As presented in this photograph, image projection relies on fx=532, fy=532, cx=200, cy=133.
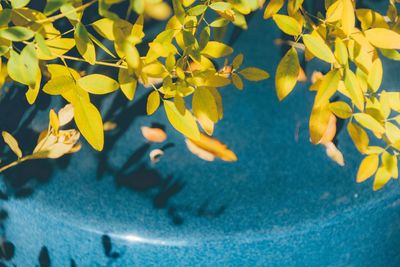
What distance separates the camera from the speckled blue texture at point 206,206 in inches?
61.6

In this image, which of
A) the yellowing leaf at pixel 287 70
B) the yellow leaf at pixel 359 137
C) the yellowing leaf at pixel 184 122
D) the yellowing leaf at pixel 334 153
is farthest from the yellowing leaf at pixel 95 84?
the yellowing leaf at pixel 334 153

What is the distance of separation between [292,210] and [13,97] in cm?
114

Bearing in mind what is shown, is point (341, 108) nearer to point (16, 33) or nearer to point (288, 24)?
point (288, 24)

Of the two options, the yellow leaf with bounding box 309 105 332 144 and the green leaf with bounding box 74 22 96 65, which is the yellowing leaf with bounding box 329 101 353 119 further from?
the green leaf with bounding box 74 22 96 65

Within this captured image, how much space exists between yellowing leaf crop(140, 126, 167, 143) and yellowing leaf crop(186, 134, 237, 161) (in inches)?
3.8

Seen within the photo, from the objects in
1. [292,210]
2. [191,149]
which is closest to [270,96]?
[191,149]

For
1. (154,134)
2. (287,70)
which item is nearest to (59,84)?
(287,70)

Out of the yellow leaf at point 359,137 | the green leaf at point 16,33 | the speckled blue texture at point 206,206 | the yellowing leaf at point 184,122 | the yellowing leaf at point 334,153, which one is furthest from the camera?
the yellowing leaf at point 334,153

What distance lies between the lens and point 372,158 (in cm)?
130

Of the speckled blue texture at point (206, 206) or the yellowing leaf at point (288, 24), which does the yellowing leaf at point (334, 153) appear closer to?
the speckled blue texture at point (206, 206)

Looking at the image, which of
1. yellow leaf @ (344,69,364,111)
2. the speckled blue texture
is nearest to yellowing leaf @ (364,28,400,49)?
yellow leaf @ (344,69,364,111)

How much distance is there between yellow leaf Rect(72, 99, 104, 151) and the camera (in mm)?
1039

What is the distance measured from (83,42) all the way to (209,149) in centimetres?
87

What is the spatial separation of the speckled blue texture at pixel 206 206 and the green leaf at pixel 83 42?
2.02 feet
